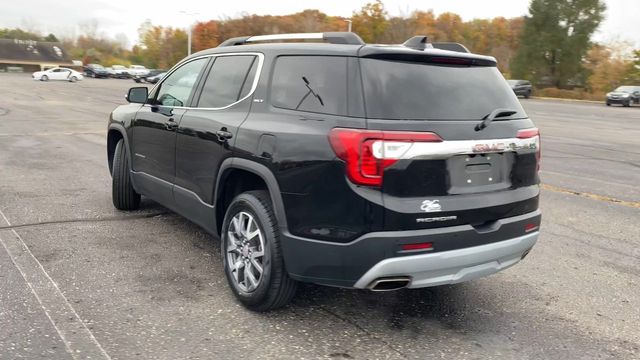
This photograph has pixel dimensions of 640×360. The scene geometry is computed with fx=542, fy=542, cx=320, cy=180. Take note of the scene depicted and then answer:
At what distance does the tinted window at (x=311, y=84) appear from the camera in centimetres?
318

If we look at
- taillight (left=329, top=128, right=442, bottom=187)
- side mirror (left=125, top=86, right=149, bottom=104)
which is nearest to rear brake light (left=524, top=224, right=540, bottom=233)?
taillight (left=329, top=128, right=442, bottom=187)

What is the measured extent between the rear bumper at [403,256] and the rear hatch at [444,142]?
0.22ft

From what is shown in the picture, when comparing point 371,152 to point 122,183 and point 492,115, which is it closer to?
point 492,115

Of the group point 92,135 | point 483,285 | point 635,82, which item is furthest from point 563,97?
point 483,285

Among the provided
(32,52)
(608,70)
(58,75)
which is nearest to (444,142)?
(58,75)

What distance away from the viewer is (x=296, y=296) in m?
3.90

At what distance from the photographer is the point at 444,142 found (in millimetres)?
3053

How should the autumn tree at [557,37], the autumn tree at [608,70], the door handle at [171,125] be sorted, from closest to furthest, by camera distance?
1. the door handle at [171,125]
2. the autumn tree at [608,70]
3. the autumn tree at [557,37]

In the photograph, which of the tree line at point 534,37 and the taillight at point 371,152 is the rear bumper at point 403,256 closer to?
the taillight at point 371,152

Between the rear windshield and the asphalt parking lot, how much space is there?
53.6 inches

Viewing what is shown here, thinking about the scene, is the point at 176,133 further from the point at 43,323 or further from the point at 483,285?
the point at 483,285

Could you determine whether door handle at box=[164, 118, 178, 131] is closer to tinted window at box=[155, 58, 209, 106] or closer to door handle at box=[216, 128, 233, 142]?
tinted window at box=[155, 58, 209, 106]

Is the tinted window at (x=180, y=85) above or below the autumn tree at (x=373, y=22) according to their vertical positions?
below

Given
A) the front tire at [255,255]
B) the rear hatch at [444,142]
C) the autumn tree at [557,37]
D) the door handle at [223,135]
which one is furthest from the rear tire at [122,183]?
the autumn tree at [557,37]
